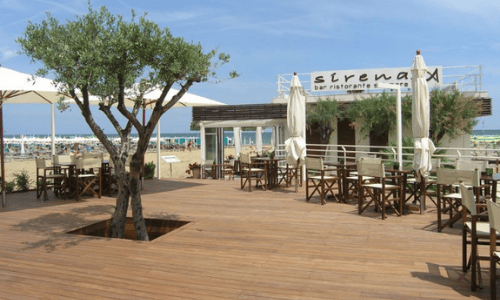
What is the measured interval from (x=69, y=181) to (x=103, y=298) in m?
6.23

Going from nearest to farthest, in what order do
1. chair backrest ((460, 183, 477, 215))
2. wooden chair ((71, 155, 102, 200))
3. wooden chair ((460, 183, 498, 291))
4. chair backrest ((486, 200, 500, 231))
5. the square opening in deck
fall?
chair backrest ((486, 200, 500, 231)), wooden chair ((460, 183, 498, 291)), chair backrest ((460, 183, 477, 215)), the square opening in deck, wooden chair ((71, 155, 102, 200))

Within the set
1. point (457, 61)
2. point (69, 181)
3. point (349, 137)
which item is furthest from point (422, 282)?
point (457, 61)

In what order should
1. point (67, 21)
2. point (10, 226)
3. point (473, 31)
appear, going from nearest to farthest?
point (67, 21), point (10, 226), point (473, 31)

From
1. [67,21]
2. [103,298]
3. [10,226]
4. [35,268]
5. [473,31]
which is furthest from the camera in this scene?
[473,31]

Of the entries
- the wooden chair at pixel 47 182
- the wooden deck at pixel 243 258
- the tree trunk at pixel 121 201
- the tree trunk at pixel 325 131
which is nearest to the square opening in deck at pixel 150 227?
the wooden deck at pixel 243 258

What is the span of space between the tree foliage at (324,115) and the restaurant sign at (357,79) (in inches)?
42.2

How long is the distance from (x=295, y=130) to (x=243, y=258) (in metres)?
5.06

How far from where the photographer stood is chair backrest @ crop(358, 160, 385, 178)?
6.41m

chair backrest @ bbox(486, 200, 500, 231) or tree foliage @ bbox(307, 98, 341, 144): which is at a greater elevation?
tree foliage @ bbox(307, 98, 341, 144)

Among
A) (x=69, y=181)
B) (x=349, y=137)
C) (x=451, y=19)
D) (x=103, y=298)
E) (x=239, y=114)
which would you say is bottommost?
(x=103, y=298)

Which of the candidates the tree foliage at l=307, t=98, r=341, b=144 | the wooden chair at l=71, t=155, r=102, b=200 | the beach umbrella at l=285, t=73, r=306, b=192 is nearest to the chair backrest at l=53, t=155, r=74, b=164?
the wooden chair at l=71, t=155, r=102, b=200

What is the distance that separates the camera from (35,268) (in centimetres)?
404

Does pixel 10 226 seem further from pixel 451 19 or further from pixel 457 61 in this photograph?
pixel 457 61

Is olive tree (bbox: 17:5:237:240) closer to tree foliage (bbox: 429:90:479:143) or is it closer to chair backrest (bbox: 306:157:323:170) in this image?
chair backrest (bbox: 306:157:323:170)
